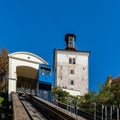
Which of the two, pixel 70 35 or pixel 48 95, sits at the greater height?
pixel 70 35

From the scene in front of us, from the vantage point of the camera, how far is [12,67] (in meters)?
30.1

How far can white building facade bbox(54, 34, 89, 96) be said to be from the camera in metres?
68.7

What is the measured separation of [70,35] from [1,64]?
2839 cm

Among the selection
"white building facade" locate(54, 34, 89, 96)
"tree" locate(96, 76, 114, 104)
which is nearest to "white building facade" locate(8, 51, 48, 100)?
"tree" locate(96, 76, 114, 104)

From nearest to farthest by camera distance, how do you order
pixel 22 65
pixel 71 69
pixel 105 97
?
pixel 22 65, pixel 105 97, pixel 71 69

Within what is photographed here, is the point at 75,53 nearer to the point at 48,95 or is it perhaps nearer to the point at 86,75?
the point at 86,75

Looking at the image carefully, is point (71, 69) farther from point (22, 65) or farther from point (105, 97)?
point (22, 65)

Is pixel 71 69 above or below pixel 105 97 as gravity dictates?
above

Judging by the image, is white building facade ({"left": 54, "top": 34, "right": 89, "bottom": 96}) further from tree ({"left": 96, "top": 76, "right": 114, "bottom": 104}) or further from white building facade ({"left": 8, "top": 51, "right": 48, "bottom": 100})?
white building facade ({"left": 8, "top": 51, "right": 48, "bottom": 100})

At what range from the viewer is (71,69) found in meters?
70.8

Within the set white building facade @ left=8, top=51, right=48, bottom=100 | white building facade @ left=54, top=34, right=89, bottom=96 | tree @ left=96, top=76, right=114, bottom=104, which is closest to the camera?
white building facade @ left=8, top=51, right=48, bottom=100

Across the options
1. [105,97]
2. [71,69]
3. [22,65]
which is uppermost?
[71,69]

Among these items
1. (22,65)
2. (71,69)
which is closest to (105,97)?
(22,65)

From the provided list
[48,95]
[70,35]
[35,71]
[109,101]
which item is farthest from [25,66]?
[70,35]
